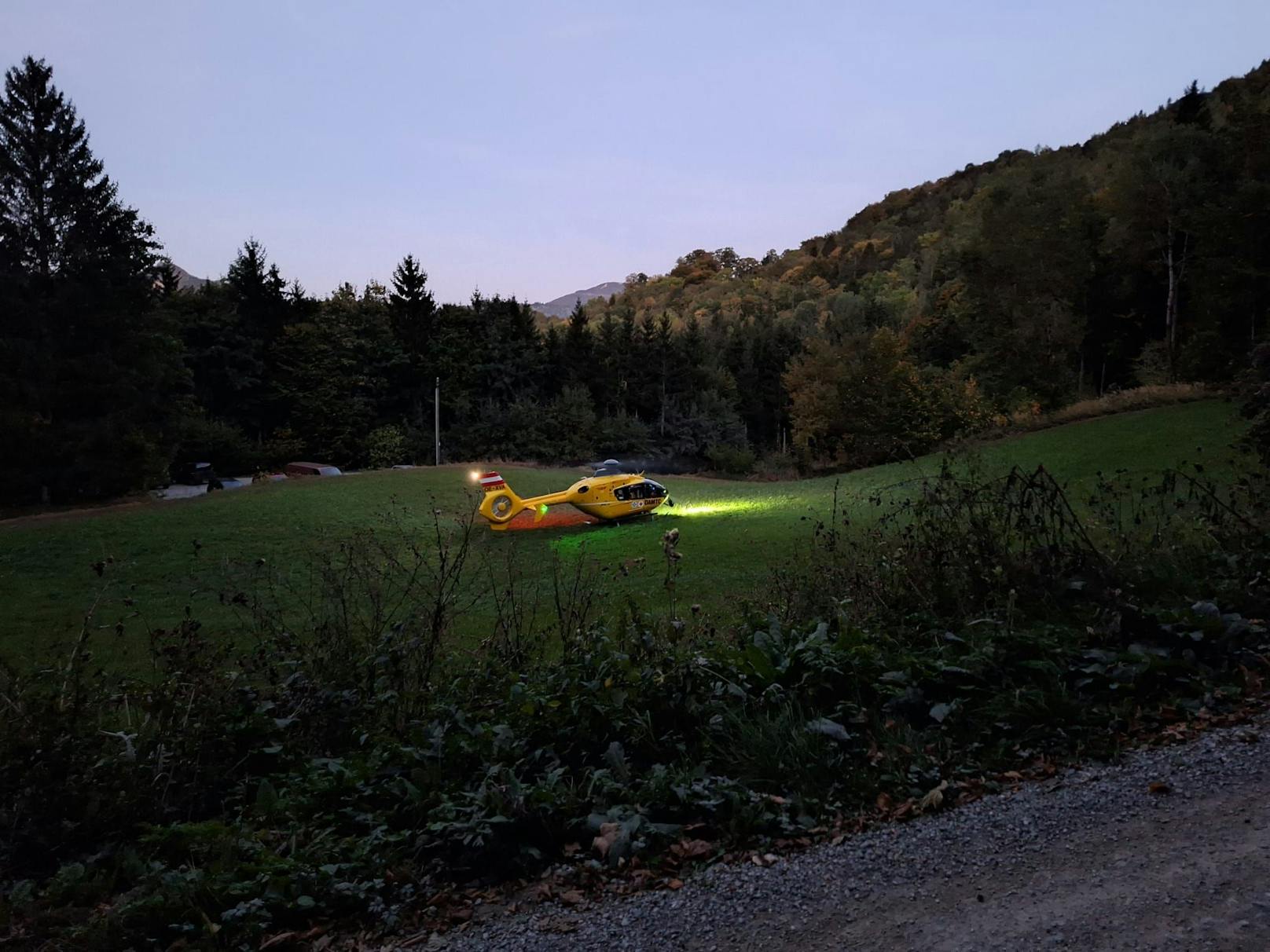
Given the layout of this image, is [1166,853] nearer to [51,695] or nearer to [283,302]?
[51,695]

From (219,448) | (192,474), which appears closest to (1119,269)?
(219,448)

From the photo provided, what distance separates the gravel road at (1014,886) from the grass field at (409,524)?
16.6 feet

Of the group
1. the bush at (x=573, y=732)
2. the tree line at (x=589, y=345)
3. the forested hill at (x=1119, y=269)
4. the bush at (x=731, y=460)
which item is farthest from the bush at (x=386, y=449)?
the bush at (x=573, y=732)

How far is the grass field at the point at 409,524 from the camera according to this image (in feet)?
38.5

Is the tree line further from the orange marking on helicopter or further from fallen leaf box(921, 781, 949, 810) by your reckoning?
fallen leaf box(921, 781, 949, 810)

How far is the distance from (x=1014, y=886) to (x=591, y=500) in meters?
19.1

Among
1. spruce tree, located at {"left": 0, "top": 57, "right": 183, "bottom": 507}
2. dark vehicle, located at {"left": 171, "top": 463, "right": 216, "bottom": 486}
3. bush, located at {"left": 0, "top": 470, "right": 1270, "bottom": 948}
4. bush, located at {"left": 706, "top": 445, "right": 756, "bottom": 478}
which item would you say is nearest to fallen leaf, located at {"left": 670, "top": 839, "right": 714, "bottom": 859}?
bush, located at {"left": 0, "top": 470, "right": 1270, "bottom": 948}

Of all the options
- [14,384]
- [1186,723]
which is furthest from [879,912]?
[14,384]

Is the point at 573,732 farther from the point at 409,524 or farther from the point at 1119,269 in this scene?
the point at 1119,269

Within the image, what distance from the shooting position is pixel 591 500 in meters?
21.6

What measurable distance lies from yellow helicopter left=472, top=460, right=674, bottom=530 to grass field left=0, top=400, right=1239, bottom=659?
2.18 ft

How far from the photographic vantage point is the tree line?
99.3 feet

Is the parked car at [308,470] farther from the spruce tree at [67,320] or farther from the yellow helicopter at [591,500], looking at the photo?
the yellow helicopter at [591,500]

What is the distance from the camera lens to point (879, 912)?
2639mm
